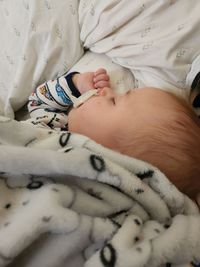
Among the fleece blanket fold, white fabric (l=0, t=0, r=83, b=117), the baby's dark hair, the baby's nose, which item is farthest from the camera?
white fabric (l=0, t=0, r=83, b=117)

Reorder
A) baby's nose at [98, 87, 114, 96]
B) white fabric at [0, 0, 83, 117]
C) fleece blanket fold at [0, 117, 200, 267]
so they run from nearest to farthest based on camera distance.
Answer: fleece blanket fold at [0, 117, 200, 267] < baby's nose at [98, 87, 114, 96] < white fabric at [0, 0, 83, 117]

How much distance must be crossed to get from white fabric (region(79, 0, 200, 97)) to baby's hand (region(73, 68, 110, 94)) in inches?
2.7

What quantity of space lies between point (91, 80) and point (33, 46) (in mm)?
195

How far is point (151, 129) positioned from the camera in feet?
2.60

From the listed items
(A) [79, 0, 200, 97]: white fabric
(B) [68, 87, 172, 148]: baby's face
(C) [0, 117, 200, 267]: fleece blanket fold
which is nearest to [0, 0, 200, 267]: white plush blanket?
(C) [0, 117, 200, 267]: fleece blanket fold

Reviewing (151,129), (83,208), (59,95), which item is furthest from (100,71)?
(83,208)

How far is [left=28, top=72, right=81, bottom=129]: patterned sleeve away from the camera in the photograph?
1045mm

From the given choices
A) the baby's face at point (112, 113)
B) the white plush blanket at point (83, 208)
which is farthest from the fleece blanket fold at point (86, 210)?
the baby's face at point (112, 113)

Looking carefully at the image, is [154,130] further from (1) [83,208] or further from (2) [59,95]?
(2) [59,95]

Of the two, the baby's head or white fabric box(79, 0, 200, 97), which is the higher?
white fabric box(79, 0, 200, 97)

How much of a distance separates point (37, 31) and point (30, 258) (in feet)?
2.15

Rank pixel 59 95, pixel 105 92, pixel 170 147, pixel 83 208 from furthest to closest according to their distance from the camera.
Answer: pixel 59 95 < pixel 105 92 < pixel 170 147 < pixel 83 208

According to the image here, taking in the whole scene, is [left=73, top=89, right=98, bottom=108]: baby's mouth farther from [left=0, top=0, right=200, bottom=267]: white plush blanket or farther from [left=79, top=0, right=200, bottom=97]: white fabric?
[left=0, top=0, right=200, bottom=267]: white plush blanket

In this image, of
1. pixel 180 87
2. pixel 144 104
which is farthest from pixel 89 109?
pixel 180 87
